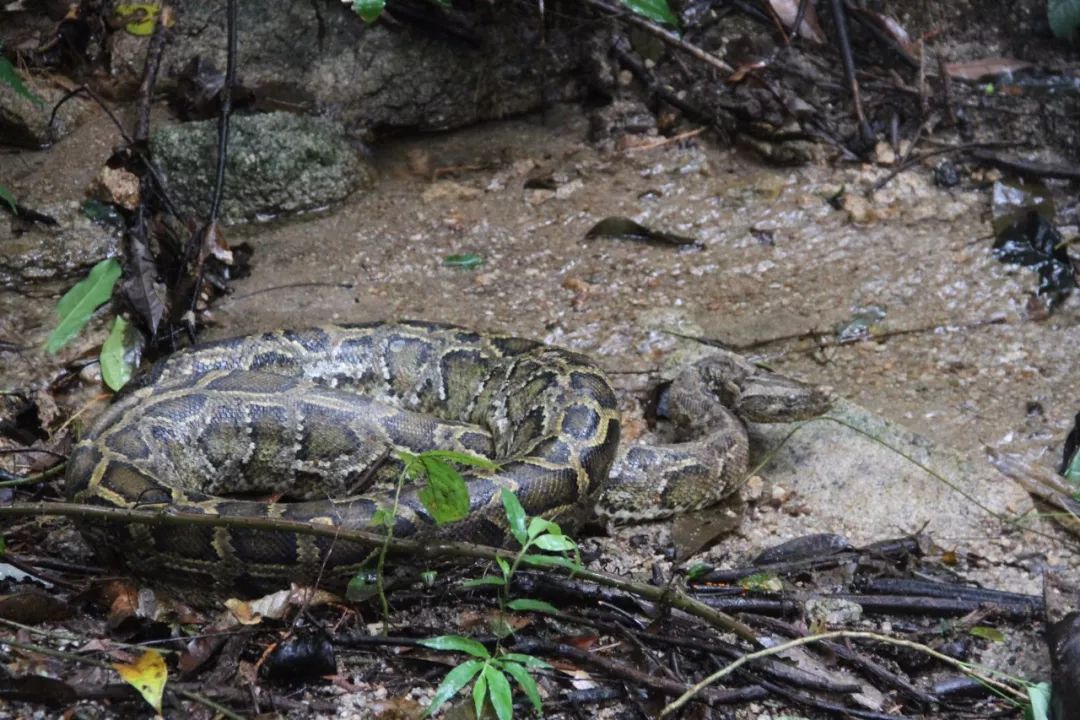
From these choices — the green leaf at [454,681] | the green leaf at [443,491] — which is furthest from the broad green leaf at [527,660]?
the green leaf at [443,491]

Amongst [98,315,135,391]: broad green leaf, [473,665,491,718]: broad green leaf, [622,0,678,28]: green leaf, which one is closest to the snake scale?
[98,315,135,391]: broad green leaf

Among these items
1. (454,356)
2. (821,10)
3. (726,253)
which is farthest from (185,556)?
(821,10)

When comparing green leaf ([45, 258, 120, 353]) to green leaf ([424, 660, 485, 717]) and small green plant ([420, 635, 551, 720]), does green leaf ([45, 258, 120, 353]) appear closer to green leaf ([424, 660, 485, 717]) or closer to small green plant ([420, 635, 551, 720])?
small green plant ([420, 635, 551, 720])

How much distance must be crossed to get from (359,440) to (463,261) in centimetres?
218

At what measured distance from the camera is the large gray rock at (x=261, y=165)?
27.1 feet

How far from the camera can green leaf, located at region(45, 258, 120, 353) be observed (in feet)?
21.8

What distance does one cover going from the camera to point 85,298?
6.92 m

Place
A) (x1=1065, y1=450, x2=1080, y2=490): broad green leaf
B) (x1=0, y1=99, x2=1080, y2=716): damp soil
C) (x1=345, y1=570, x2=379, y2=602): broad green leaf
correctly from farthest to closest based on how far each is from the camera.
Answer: (x1=0, y1=99, x2=1080, y2=716): damp soil, (x1=1065, y1=450, x2=1080, y2=490): broad green leaf, (x1=345, y1=570, x2=379, y2=602): broad green leaf

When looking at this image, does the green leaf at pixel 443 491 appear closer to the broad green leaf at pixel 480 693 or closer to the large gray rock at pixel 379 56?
the broad green leaf at pixel 480 693

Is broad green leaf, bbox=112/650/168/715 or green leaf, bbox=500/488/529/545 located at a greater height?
green leaf, bbox=500/488/529/545

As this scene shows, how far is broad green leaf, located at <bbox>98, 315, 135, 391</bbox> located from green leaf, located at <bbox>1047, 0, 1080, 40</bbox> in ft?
25.9

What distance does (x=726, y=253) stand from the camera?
8125mm

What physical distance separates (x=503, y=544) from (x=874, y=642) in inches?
71.8

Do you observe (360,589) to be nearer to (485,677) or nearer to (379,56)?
(485,677)
